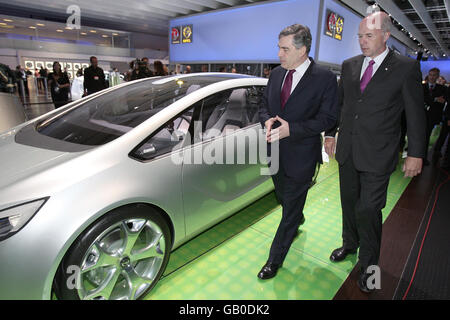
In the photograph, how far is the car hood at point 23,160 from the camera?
1.27 meters

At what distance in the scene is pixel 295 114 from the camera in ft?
5.24

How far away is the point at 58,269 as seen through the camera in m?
1.25

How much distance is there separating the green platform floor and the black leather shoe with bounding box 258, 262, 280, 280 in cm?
3

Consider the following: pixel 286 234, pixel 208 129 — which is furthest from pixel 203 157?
pixel 286 234

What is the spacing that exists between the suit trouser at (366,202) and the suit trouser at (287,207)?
33 cm

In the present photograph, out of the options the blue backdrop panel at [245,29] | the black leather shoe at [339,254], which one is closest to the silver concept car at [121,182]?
the black leather shoe at [339,254]

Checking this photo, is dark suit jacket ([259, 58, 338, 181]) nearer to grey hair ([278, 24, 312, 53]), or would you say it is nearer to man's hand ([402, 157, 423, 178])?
grey hair ([278, 24, 312, 53])

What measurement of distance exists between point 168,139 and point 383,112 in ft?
4.11

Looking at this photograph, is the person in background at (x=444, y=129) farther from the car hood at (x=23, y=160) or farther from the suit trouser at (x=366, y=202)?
the car hood at (x=23, y=160)

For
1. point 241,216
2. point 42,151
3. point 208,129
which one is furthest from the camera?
point 241,216

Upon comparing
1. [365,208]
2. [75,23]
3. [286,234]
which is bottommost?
[286,234]

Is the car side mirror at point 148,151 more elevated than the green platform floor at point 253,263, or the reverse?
the car side mirror at point 148,151

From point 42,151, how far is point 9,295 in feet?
2.30
